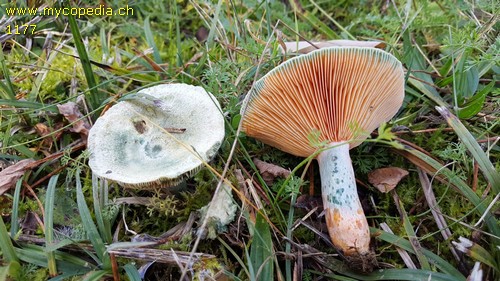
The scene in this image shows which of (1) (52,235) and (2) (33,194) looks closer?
(1) (52,235)

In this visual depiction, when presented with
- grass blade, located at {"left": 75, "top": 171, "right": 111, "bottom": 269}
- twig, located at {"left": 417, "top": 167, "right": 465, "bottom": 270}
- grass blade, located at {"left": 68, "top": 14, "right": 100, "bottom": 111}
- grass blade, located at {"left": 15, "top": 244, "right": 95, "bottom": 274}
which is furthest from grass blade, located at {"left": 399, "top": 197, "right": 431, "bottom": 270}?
grass blade, located at {"left": 68, "top": 14, "right": 100, "bottom": 111}

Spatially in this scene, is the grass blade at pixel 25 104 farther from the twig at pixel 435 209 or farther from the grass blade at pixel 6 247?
the twig at pixel 435 209

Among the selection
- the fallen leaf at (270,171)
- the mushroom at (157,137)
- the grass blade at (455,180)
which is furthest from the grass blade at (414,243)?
the mushroom at (157,137)

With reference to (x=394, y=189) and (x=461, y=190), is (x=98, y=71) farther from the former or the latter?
(x=461, y=190)

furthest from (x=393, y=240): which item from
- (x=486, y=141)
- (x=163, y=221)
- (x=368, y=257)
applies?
(x=163, y=221)

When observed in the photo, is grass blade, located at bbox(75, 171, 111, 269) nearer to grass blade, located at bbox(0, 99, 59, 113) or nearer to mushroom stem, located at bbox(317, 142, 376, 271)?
grass blade, located at bbox(0, 99, 59, 113)

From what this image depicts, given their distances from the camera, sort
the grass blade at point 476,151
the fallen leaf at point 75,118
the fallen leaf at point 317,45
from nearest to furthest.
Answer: the grass blade at point 476,151 < the fallen leaf at point 75,118 < the fallen leaf at point 317,45
